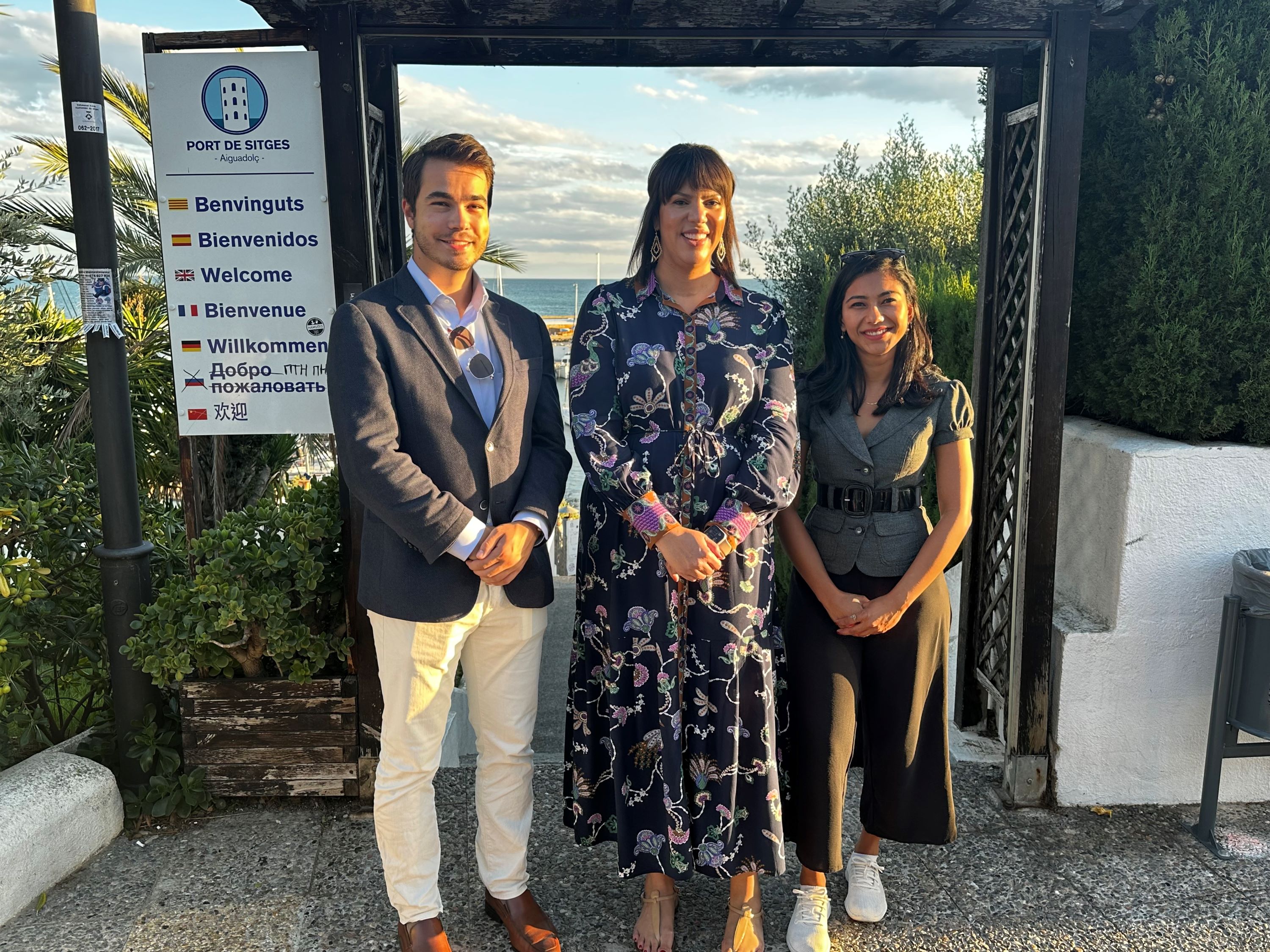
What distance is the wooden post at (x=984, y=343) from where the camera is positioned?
360 centimetres

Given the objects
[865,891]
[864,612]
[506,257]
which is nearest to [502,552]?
[864,612]

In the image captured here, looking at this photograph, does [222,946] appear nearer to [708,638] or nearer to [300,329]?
[708,638]

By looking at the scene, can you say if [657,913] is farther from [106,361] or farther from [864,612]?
[106,361]

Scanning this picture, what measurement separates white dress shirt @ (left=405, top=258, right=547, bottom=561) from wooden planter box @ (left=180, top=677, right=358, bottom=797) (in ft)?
4.32

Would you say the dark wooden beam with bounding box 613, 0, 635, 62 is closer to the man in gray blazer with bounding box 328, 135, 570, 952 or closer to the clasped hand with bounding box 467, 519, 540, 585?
the man in gray blazer with bounding box 328, 135, 570, 952

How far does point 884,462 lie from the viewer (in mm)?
2631

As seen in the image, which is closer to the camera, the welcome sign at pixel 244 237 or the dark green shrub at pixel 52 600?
the welcome sign at pixel 244 237

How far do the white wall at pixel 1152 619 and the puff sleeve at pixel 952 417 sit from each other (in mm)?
1027

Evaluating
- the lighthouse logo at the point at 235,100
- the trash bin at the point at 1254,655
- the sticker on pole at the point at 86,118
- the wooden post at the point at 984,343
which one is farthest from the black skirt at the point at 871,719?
the sticker on pole at the point at 86,118

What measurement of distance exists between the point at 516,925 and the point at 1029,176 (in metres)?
3.06

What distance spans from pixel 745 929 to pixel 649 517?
121 cm

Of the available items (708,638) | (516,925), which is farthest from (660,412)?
(516,925)

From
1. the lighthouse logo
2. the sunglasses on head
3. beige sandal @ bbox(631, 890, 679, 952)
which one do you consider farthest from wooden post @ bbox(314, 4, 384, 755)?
the sunglasses on head

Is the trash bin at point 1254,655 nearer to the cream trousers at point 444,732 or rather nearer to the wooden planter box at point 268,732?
the cream trousers at point 444,732
